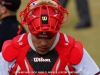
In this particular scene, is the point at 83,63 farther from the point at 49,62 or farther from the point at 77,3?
the point at 77,3

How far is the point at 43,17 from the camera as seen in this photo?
19.7ft

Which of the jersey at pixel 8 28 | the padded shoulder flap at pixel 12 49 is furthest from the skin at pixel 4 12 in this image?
the padded shoulder flap at pixel 12 49

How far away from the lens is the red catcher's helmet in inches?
236

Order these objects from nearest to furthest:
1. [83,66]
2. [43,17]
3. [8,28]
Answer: [43,17]
[83,66]
[8,28]

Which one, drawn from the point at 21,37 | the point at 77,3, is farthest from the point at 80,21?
the point at 21,37

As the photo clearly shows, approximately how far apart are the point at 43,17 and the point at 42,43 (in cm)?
26

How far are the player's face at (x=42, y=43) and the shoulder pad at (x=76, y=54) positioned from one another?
0.89ft

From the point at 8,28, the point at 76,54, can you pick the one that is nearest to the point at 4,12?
the point at 8,28

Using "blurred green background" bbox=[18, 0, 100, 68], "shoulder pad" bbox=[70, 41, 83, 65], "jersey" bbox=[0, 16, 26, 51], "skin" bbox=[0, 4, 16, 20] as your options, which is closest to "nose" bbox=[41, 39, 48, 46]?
"shoulder pad" bbox=[70, 41, 83, 65]

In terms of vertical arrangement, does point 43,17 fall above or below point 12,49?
above

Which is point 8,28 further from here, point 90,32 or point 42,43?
point 90,32

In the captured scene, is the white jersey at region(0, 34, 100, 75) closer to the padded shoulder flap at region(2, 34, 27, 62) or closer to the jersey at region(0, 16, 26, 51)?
the padded shoulder flap at region(2, 34, 27, 62)

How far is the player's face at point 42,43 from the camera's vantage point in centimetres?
605

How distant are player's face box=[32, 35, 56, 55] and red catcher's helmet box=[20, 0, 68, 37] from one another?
0.08 m
